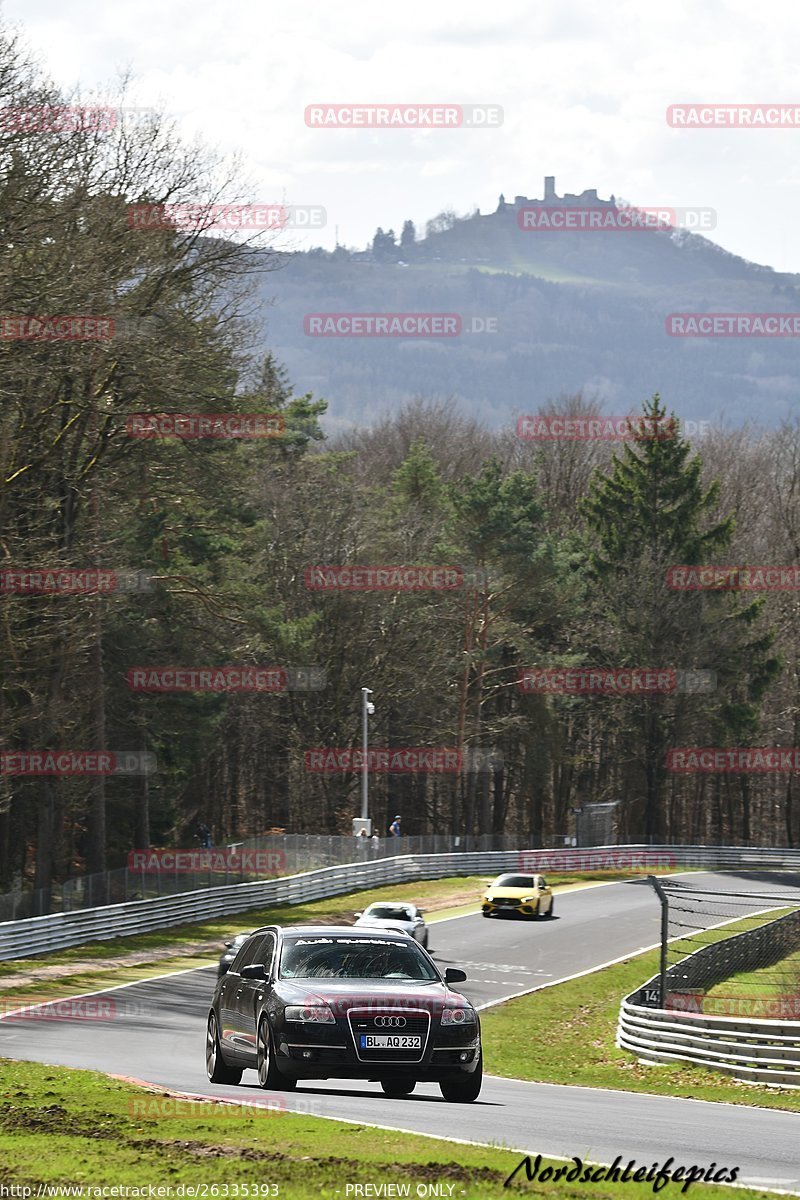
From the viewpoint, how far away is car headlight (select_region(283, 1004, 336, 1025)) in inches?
510

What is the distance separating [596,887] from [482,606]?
693 inches

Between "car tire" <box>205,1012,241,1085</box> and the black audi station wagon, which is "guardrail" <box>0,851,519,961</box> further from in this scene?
the black audi station wagon

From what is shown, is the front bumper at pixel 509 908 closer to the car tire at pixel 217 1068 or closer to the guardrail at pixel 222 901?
the guardrail at pixel 222 901

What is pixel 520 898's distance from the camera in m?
46.0

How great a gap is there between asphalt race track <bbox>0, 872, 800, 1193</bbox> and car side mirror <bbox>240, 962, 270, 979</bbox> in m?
0.98

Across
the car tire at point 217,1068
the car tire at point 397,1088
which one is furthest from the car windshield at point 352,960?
the car tire at point 217,1068

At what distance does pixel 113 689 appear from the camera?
49156mm

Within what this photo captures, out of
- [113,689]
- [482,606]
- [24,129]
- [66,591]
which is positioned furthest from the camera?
[482,606]

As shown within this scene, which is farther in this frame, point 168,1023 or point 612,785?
point 612,785

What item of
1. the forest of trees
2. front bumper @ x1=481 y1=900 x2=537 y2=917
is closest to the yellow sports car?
front bumper @ x1=481 y1=900 x2=537 y2=917

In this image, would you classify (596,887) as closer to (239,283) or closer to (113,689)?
(113,689)

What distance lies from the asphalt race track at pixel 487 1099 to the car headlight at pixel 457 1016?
2.44 feet

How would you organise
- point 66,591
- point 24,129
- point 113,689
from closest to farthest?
point 24,129, point 66,591, point 113,689

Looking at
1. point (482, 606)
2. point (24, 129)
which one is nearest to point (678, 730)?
point (482, 606)
